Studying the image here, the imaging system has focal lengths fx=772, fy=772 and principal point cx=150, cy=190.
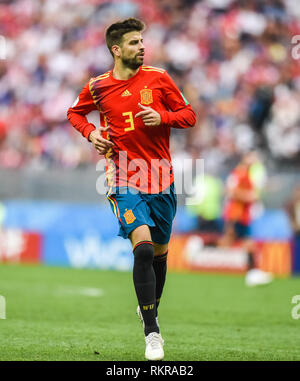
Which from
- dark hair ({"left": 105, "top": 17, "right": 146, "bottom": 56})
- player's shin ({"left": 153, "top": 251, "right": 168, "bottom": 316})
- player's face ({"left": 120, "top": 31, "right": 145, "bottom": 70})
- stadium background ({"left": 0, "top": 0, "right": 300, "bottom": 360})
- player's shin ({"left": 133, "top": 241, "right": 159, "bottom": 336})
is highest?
stadium background ({"left": 0, "top": 0, "right": 300, "bottom": 360})

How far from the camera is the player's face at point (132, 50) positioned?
614 cm

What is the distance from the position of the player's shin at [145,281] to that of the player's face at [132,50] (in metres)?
1.48

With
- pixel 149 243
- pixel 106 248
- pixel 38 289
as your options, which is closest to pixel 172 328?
pixel 149 243

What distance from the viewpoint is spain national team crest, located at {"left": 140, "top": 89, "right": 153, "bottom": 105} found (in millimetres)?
6125

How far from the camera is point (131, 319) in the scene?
8.18m

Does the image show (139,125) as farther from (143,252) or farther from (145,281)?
(145,281)

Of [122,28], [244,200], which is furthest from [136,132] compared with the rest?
[244,200]

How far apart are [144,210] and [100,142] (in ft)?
2.08

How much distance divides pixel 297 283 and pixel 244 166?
2.23m

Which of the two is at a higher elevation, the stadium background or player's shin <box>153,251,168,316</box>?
the stadium background
